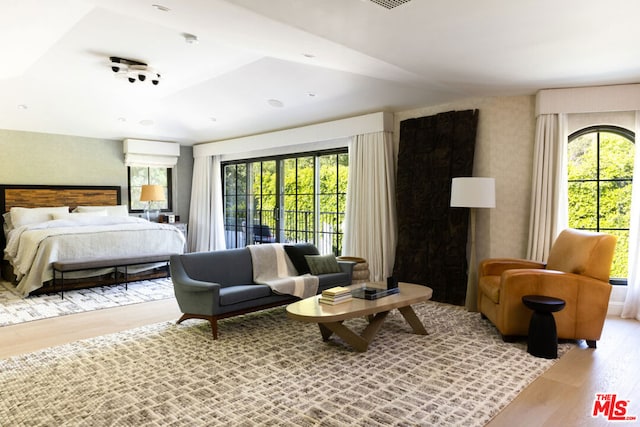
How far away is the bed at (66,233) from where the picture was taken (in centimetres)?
564

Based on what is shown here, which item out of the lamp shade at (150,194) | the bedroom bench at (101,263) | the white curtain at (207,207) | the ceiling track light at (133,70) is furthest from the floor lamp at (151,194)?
the ceiling track light at (133,70)

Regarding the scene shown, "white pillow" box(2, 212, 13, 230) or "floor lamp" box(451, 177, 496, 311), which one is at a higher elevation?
"floor lamp" box(451, 177, 496, 311)

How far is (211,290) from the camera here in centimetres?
376

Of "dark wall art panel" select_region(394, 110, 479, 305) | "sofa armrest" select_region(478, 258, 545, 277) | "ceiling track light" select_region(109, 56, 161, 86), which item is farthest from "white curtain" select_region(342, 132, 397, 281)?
"ceiling track light" select_region(109, 56, 161, 86)

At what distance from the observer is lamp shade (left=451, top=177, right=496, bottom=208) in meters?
4.51

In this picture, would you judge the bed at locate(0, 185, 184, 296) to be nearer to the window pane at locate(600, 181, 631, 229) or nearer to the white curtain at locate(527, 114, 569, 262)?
the white curtain at locate(527, 114, 569, 262)

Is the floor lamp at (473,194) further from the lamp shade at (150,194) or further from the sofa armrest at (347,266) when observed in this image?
the lamp shade at (150,194)

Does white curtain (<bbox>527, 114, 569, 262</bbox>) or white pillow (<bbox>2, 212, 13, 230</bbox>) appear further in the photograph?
white pillow (<bbox>2, 212, 13, 230</bbox>)

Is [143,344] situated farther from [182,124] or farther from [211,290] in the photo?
[182,124]

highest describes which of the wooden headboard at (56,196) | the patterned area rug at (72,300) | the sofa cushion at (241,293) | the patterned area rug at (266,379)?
the wooden headboard at (56,196)

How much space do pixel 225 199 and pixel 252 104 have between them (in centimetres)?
289

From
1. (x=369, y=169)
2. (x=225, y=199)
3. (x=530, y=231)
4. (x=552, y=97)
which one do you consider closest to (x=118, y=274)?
(x=225, y=199)

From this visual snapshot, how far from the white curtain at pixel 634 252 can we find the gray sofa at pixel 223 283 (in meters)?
2.91

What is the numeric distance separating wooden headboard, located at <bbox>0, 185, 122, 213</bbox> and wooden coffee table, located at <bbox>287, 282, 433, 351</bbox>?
19.6 ft
